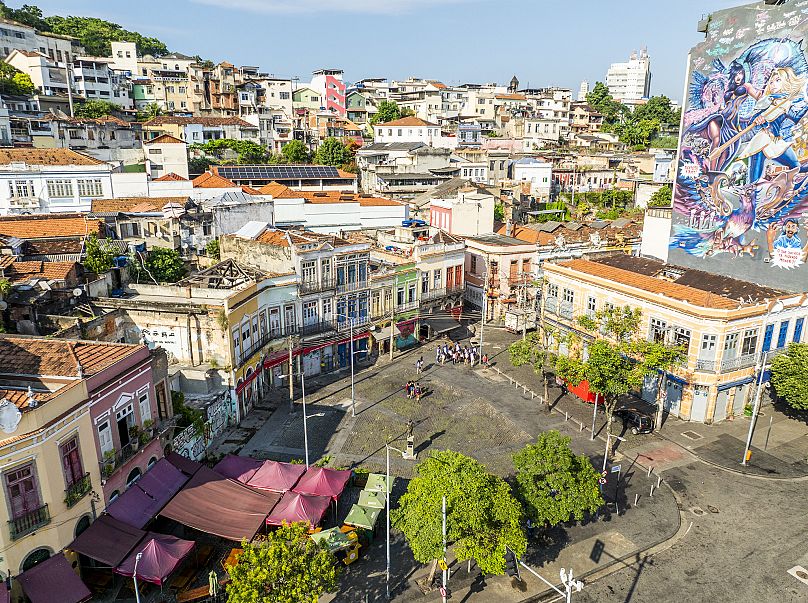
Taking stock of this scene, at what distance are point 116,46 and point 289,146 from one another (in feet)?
178

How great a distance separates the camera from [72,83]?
93875mm

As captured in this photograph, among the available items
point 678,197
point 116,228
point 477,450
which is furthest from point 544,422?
point 116,228

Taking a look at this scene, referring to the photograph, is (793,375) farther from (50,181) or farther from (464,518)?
(50,181)

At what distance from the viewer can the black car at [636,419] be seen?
33.8 metres

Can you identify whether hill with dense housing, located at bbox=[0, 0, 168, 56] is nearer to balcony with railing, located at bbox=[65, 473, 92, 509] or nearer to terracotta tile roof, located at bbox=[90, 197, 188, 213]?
terracotta tile roof, located at bbox=[90, 197, 188, 213]

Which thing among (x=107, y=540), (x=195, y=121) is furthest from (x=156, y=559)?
(x=195, y=121)

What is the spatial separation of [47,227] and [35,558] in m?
30.8

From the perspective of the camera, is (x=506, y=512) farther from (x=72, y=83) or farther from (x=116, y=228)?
(x=72, y=83)

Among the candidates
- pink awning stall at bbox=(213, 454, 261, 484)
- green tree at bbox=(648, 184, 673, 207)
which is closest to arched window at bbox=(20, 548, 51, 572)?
pink awning stall at bbox=(213, 454, 261, 484)

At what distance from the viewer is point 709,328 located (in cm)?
3331

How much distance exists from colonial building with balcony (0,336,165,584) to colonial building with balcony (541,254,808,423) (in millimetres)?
28145

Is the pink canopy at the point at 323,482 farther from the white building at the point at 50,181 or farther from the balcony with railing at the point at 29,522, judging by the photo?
the white building at the point at 50,181

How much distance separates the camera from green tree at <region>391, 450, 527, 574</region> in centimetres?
1972

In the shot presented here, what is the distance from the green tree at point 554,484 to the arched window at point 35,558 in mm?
17142
